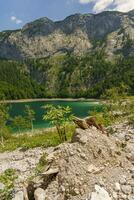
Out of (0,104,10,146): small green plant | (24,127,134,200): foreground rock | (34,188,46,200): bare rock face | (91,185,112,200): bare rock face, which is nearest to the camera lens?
(91,185,112,200): bare rock face

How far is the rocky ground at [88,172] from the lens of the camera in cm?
1409

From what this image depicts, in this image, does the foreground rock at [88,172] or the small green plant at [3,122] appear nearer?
the foreground rock at [88,172]

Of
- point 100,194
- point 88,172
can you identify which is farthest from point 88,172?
point 100,194

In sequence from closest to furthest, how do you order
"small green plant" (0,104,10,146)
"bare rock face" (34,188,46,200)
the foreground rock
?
the foreground rock, "bare rock face" (34,188,46,200), "small green plant" (0,104,10,146)

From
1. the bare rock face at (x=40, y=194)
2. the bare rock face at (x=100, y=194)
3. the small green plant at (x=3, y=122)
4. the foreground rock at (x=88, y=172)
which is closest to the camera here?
the bare rock face at (x=100, y=194)

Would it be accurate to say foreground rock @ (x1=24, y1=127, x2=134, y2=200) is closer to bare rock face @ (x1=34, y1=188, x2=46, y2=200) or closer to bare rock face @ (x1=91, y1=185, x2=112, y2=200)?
bare rock face @ (x1=91, y1=185, x2=112, y2=200)

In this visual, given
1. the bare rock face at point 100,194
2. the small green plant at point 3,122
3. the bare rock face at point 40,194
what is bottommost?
the small green plant at point 3,122

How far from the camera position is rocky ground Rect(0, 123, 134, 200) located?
Answer: 14.1 m

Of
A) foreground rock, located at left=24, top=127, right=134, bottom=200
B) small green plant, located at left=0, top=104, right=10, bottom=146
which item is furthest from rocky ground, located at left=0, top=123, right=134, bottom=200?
small green plant, located at left=0, top=104, right=10, bottom=146

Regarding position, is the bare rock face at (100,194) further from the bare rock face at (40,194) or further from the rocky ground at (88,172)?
the bare rock face at (40,194)

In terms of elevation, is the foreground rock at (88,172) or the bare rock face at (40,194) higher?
the foreground rock at (88,172)

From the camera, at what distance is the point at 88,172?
15.0 m

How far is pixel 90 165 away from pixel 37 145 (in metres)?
24.6

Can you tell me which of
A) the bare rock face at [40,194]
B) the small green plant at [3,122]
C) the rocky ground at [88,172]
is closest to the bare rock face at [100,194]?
the rocky ground at [88,172]
